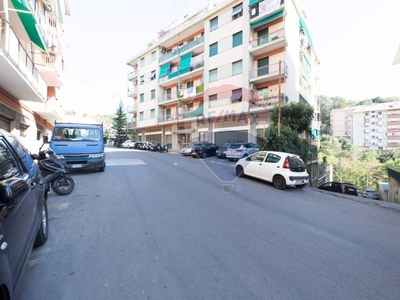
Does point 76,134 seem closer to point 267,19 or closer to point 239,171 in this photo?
point 239,171

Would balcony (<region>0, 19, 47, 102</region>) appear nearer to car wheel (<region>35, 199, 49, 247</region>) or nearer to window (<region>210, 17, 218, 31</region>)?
car wheel (<region>35, 199, 49, 247</region>)

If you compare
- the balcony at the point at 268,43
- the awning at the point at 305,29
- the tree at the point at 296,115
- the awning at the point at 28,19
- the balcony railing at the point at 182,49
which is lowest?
the tree at the point at 296,115

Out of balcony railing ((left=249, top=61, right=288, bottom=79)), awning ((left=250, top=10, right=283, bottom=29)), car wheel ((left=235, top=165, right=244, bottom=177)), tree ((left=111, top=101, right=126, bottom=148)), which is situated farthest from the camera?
tree ((left=111, top=101, right=126, bottom=148))

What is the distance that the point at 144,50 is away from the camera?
34500mm

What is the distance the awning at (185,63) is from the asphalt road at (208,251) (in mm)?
24099

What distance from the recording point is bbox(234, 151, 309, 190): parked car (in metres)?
7.52

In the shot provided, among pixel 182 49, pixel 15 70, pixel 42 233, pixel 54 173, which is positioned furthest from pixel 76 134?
pixel 182 49

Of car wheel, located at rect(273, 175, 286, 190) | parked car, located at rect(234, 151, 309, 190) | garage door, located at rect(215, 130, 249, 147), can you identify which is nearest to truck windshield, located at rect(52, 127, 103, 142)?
parked car, located at rect(234, 151, 309, 190)

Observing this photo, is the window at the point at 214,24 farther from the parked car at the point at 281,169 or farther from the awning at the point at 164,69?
the parked car at the point at 281,169

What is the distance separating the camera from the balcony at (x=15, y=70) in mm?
7064

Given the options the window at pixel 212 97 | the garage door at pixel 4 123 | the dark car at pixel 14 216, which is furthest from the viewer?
the window at pixel 212 97

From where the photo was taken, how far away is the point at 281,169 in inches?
301

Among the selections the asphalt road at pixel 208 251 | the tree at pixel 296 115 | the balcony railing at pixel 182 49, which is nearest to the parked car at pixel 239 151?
the tree at pixel 296 115

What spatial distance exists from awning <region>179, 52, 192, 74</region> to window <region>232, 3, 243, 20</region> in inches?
289
